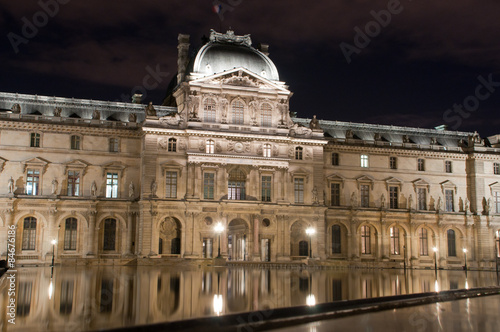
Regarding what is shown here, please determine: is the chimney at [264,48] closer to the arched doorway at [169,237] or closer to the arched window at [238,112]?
the arched window at [238,112]

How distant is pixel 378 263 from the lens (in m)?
66.2

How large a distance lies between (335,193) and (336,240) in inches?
237

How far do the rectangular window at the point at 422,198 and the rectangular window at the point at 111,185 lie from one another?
3972cm

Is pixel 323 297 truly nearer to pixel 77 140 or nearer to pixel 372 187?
pixel 77 140

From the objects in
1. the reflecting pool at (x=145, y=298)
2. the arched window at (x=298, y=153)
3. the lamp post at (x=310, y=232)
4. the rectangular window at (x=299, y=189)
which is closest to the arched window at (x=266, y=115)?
the arched window at (x=298, y=153)

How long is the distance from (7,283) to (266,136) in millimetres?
37258

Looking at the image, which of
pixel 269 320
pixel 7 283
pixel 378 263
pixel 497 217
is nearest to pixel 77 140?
pixel 7 283

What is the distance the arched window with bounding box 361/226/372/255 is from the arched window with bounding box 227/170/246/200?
1809 centimetres

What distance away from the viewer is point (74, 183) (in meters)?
63.6

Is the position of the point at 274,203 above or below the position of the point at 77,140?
below

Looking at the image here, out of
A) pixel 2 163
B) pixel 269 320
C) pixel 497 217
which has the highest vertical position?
pixel 2 163

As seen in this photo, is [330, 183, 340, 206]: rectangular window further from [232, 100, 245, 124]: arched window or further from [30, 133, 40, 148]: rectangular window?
[30, 133, 40, 148]: rectangular window

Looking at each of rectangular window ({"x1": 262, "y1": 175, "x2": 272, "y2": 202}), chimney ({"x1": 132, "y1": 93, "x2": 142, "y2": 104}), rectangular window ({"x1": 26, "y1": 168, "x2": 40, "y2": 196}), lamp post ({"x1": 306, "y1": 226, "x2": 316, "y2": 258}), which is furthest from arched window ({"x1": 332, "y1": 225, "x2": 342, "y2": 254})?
rectangular window ({"x1": 26, "y1": 168, "x2": 40, "y2": 196})

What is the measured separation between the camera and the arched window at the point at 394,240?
73938 mm
